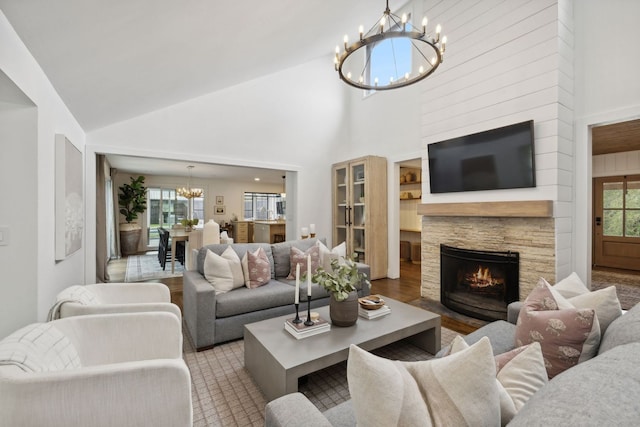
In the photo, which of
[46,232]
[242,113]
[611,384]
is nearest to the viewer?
[611,384]


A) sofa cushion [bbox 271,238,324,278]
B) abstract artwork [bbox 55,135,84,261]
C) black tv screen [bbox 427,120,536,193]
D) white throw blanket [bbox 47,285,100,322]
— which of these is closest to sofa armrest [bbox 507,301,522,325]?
black tv screen [bbox 427,120,536,193]

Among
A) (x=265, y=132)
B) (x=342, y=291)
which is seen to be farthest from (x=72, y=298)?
(x=265, y=132)

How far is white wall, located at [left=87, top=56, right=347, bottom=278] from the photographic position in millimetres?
4113

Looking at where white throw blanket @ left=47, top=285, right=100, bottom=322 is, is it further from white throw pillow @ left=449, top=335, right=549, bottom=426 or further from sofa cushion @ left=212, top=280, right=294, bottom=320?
white throw pillow @ left=449, top=335, right=549, bottom=426

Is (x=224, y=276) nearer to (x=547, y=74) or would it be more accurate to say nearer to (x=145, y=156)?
(x=145, y=156)

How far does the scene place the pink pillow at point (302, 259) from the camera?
11.2 ft

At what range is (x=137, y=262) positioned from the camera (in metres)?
6.91

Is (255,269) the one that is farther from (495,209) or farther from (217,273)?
(495,209)

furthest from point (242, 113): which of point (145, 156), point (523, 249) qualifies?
point (523, 249)

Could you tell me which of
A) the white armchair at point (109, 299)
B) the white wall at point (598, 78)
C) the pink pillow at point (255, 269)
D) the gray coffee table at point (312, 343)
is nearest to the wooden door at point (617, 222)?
the white wall at point (598, 78)

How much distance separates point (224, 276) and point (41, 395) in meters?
1.87

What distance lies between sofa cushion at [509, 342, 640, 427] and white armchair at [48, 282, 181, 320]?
1.92 m

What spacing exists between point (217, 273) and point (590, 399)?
2795mm

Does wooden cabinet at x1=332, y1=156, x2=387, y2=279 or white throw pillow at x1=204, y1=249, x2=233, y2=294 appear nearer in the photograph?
white throw pillow at x1=204, y1=249, x2=233, y2=294
